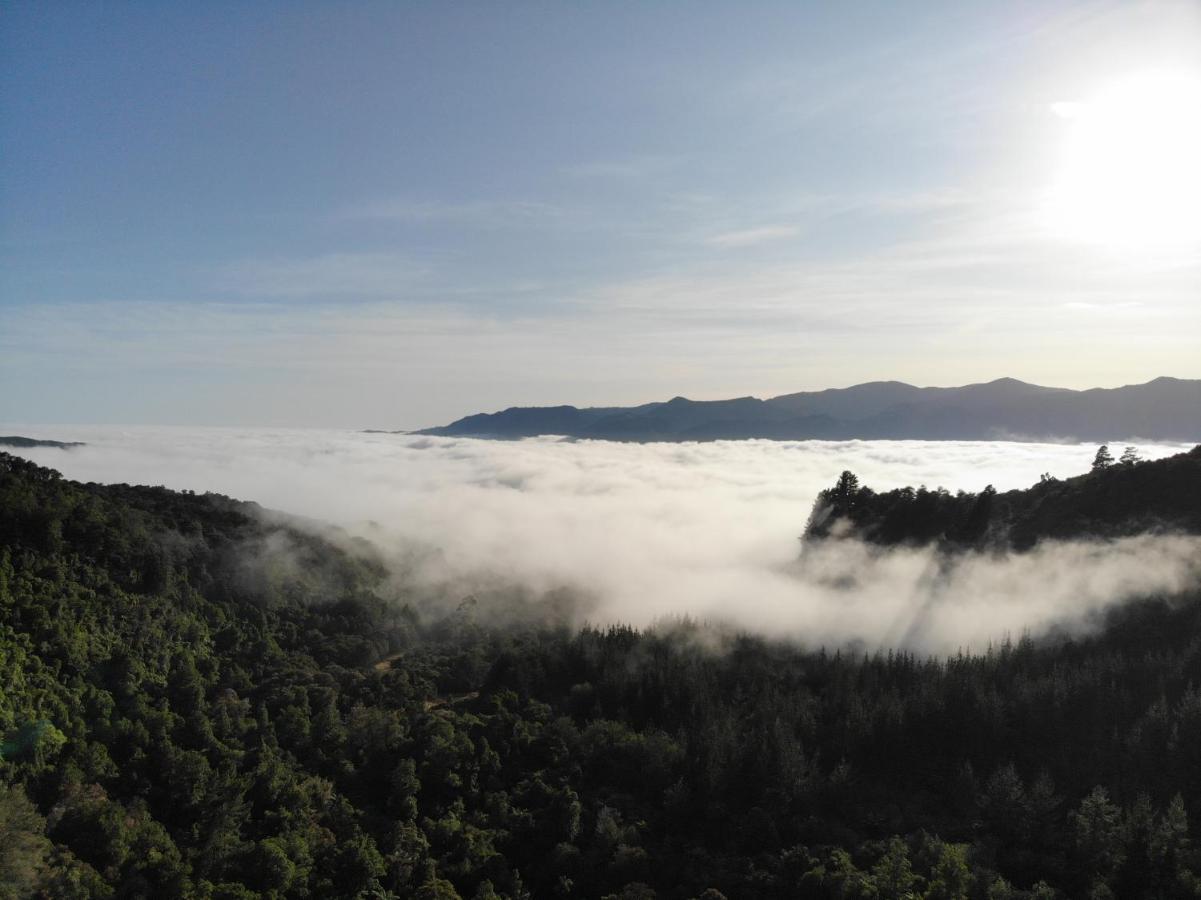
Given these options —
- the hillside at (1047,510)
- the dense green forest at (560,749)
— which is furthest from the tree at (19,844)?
the hillside at (1047,510)

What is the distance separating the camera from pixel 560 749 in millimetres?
106312

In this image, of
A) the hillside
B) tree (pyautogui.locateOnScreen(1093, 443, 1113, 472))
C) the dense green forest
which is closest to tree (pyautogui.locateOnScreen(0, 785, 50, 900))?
the dense green forest

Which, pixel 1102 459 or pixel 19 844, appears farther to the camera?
pixel 1102 459

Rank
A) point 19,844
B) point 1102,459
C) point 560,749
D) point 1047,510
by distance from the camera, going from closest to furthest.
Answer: point 19,844, point 560,749, point 1047,510, point 1102,459

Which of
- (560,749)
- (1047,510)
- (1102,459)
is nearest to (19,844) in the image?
(560,749)

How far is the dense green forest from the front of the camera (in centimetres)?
7381

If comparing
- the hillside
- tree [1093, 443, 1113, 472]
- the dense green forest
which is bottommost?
the dense green forest

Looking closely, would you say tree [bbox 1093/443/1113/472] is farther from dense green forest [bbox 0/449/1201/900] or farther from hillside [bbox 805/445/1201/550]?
dense green forest [bbox 0/449/1201/900]

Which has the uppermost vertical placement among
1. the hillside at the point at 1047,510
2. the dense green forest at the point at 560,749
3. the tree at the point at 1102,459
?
the tree at the point at 1102,459

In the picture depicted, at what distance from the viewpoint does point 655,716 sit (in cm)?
12119

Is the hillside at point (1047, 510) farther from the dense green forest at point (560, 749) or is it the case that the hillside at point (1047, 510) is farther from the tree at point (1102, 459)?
the tree at point (1102, 459)

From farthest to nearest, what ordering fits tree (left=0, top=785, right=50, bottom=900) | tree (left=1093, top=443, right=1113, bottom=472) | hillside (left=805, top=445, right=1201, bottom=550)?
tree (left=1093, top=443, right=1113, bottom=472), hillside (left=805, top=445, right=1201, bottom=550), tree (left=0, top=785, right=50, bottom=900)

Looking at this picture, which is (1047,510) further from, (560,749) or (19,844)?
(19,844)

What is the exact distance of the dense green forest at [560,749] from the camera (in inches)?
2906
